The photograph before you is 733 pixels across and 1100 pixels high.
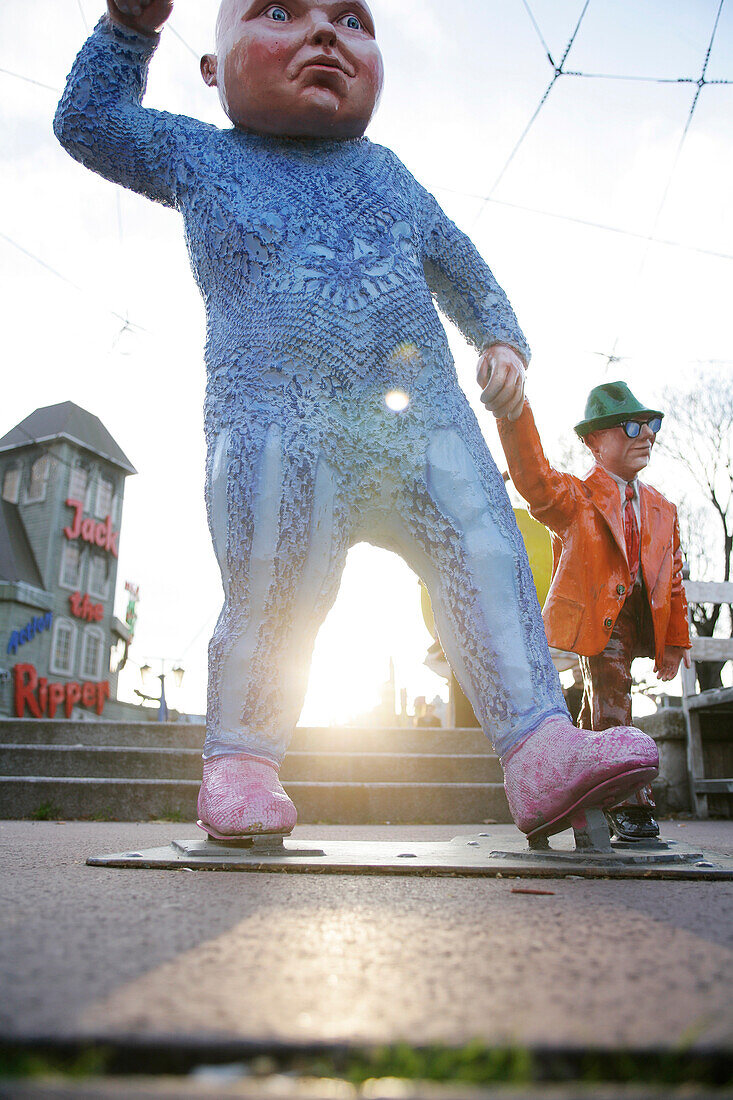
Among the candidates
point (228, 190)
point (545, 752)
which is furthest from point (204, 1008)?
point (228, 190)

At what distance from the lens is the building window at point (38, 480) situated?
24453 mm

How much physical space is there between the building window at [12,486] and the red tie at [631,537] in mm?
24466

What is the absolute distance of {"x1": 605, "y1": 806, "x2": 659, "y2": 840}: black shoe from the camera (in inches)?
95.2

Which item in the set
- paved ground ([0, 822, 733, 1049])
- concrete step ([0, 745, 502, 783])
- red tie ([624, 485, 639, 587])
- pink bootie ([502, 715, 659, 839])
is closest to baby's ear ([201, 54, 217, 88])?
red tie ([624, 485, 639, 587])

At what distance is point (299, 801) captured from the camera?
4.01 metres

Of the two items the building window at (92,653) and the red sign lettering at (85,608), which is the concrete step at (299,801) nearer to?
the red sign lettering at (85,608)

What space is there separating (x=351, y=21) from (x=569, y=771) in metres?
1.93

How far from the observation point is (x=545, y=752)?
1.62 m

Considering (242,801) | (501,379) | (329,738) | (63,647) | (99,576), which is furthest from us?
(99,576)

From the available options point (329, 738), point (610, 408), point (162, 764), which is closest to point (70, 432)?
point (329, 738)

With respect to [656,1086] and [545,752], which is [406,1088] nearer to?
[656,1086]

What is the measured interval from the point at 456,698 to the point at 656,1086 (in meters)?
6.18

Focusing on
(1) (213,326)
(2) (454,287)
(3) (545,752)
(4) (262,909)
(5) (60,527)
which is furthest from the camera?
(5) (60,527)

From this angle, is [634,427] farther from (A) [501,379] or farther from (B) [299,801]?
(B) [299,801]
